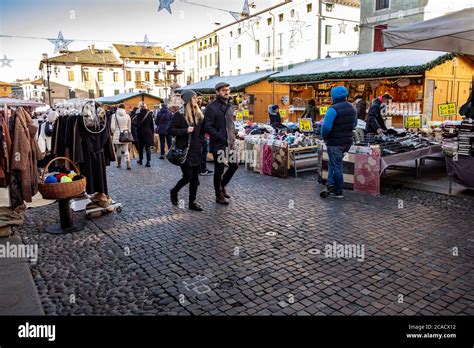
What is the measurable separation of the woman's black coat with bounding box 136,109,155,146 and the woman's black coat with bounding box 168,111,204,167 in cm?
481

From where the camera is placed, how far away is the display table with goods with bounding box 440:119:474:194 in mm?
6152

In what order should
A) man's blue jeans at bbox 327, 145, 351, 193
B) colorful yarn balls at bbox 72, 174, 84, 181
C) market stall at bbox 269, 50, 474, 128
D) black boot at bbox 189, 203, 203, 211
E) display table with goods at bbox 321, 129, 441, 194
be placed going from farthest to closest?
market stall at bbox 269, 50, 474, 128, display table with goods at bbox 321, 129, 441, 194, man's blue jeans at bbox 327, 145, 351, 193, black boot at bbox 189, 203, 203, 211, colorful yarn balls at bbox 72, 174, 84, 181

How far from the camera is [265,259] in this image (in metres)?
4.03

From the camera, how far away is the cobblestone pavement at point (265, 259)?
3.14 metres

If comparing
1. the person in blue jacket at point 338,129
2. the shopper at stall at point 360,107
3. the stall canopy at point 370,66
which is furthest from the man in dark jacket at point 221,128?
the stall canopy at point 370,66

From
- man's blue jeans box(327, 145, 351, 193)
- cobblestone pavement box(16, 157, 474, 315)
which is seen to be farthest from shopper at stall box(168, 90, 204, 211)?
man's blue jeans box(327, 145, 351, 193)

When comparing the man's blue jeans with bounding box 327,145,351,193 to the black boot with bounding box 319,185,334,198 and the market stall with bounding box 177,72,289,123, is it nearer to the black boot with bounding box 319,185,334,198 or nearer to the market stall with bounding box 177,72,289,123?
the black boot with bounding box 319,185,334,198

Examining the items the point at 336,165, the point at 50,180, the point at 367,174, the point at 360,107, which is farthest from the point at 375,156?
the point at 50,180

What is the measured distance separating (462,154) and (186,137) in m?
4.63

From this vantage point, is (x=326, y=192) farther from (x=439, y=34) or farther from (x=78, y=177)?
(x=78, y=177)

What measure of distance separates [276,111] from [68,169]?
7.43 m

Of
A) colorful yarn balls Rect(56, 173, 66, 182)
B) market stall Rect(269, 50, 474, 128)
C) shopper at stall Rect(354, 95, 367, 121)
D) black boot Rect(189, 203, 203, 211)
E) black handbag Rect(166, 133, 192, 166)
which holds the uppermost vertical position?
market stall Rect(269, 50, 474, 128)

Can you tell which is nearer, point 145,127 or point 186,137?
point 186,137

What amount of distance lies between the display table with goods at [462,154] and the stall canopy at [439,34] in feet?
5.13
